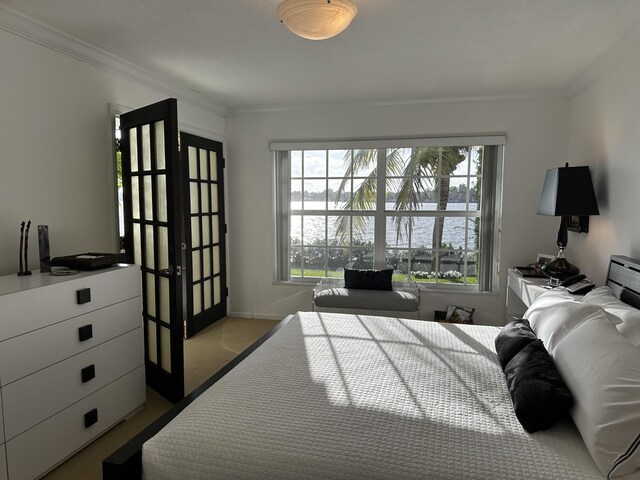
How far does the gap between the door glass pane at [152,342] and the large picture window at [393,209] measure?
2036 mm

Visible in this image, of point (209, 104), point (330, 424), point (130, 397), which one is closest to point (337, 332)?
point (330, 424)

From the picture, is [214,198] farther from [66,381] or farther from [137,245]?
[66,381]

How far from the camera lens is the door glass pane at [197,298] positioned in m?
4.29

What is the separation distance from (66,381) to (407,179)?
11.7 feet

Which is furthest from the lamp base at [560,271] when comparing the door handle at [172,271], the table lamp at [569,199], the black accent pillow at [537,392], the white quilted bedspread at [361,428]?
the door handle at [172,271]

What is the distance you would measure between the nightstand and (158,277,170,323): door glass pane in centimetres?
265

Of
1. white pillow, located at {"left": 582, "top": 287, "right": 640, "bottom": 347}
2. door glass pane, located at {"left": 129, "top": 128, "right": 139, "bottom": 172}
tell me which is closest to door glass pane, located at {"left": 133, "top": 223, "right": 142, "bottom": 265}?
door glass pane, located at {"left": 129, "top": 128, "right": 139, "bottom": 172}

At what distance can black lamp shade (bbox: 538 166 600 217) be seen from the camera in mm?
2998

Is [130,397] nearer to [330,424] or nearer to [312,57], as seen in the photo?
[330,424]

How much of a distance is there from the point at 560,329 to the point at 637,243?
1.24 meters

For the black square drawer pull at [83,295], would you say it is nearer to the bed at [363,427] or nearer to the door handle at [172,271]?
the door handle at [172,271]

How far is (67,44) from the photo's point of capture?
2684mm

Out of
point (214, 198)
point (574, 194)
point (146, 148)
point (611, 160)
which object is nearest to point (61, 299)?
point (146, 148)

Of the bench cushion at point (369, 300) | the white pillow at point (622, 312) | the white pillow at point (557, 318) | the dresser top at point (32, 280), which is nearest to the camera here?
the white pillow at point (622, 312)
